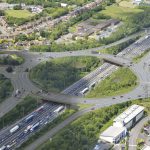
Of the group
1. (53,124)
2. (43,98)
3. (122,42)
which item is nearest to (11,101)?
(43,98)

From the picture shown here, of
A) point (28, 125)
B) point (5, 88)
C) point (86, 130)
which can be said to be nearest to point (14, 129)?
point (28, 125)

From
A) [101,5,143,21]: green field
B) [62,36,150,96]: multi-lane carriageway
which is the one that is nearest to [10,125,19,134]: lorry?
[62,36,150,96]: multi-lane carriageway

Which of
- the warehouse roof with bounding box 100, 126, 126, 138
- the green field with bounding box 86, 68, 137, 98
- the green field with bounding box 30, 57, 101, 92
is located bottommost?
the warehouse roof with bounding box 100, 126, 126, 138

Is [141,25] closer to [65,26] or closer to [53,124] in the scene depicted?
[65,26]

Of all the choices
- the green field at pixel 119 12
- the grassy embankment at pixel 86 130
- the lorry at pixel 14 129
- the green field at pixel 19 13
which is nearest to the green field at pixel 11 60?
the grassy embankment at pixel 86 130

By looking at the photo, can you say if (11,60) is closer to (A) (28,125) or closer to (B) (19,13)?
(A) (28,125)

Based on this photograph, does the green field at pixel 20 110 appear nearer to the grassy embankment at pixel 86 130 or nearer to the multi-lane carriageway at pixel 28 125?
the multi-lane carriageway at pixel 28 125

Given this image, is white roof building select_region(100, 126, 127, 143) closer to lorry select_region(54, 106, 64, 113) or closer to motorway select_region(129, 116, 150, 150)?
motorway select_region(129, 116, 150, 150)
